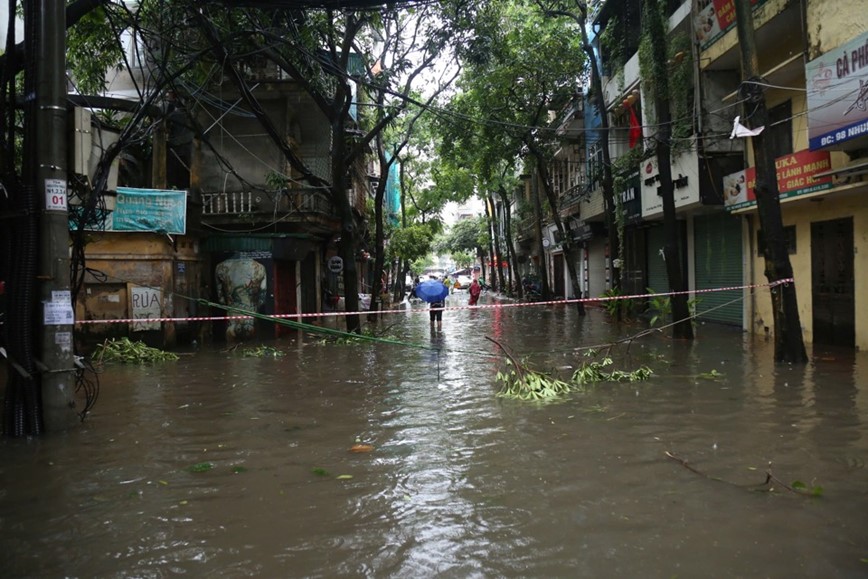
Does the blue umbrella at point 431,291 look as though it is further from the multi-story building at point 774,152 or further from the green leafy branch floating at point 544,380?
the green leafy branch floating at point 544,380

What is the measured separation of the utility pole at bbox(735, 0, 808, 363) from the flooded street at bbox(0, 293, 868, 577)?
1365mm

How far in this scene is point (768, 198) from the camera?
32.0 ft

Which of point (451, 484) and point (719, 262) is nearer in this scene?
point (451, 484)

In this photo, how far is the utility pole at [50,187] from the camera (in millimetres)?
5941

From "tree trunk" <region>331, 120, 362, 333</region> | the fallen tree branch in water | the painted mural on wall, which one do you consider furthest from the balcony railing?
the fallen tree branch in water

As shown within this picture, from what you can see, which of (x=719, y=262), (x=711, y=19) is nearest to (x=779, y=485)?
(x=711, y=19)

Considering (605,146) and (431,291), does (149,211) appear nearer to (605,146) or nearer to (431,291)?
(431,291)

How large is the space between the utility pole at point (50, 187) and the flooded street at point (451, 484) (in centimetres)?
92

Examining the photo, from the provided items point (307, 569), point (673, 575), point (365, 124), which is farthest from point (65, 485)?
point (365, 124)

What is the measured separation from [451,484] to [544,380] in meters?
3.66

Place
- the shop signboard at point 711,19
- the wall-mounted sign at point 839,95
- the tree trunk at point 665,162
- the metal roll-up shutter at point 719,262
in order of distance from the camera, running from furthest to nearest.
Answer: the metal roll-up shutter at point 719,262, the shop signboard at point 711,19, the tree trunk at point 665,162, the wall-mounted sign at point 839,95

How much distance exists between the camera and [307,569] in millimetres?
3393

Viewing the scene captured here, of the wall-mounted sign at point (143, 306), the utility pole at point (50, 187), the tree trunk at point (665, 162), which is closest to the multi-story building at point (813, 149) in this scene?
the tree trunk at point (665, 162)

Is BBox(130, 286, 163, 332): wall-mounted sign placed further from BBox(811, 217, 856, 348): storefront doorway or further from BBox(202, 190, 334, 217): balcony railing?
BBox(811, 217, 856, 348): storefront doorway
